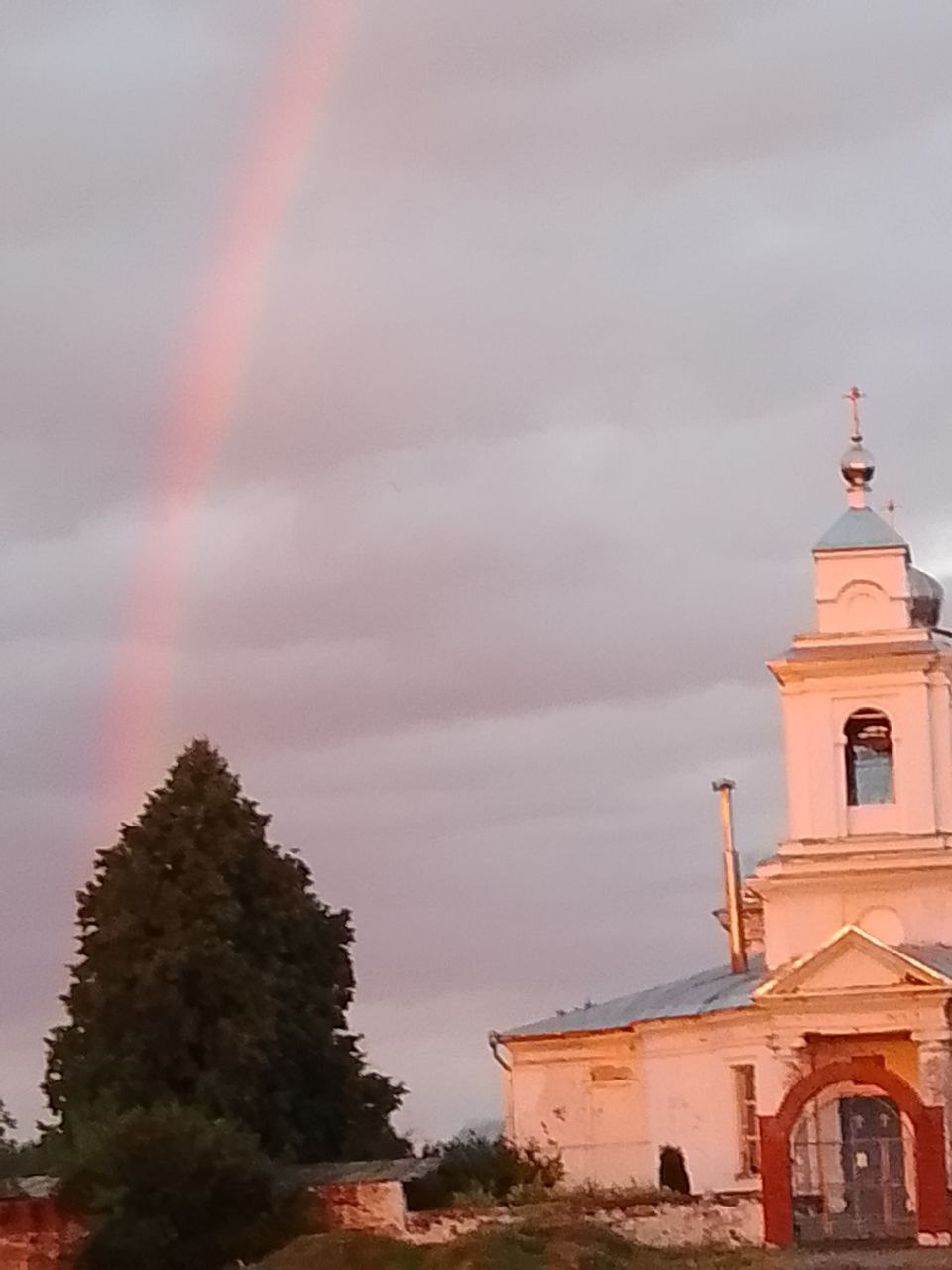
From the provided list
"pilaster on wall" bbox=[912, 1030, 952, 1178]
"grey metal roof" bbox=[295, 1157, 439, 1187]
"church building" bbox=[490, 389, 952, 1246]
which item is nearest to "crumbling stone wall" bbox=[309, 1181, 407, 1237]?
"grey metal roof" bbox=[295, 1157, 439, 1187]

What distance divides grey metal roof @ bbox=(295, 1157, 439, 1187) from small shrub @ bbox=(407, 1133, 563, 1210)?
0.59 feet

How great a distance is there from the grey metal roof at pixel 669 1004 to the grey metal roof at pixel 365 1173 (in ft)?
27.4

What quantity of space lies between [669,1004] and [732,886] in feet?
12.2

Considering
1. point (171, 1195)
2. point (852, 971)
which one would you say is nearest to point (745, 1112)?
point (852, 971)

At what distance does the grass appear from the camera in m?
34.6

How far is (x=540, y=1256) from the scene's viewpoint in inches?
1372

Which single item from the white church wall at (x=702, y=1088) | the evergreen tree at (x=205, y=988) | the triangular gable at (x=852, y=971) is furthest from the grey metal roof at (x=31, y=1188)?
the triangular gable at (x=852, y=971)

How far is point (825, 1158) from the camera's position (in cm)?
4653

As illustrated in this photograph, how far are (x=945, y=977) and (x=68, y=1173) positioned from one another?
15.1 meters

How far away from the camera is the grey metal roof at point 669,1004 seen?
48594mm

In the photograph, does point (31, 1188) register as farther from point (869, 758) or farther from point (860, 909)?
point (869, 758)

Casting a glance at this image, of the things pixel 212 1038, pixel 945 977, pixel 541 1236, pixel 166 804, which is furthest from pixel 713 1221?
pixel 166 804

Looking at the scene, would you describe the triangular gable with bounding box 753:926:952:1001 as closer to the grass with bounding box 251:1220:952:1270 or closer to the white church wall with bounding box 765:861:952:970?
the white church wall with bounding box 765:861:952:970

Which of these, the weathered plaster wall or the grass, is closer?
the grass
